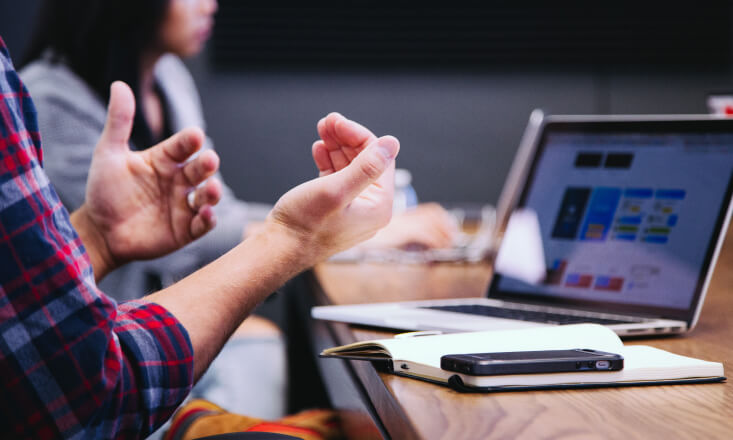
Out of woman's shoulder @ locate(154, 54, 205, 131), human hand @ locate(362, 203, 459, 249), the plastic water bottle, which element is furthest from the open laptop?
woman's shoulder @ locate(154, 54, 205, 131)

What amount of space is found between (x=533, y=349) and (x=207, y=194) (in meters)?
0.60

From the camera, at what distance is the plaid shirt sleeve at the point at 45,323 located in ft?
2.02

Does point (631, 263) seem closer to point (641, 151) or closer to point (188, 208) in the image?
point (641, 151)

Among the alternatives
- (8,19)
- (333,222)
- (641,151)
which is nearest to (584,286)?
(641,151)

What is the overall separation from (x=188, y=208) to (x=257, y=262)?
0.37 metres

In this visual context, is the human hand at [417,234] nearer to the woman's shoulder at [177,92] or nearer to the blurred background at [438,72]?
the woman's shoulder at [177,92]

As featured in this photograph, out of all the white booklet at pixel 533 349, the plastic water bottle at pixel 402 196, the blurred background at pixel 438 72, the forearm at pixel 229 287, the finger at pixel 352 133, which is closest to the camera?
the white booklet at pixel 533 349

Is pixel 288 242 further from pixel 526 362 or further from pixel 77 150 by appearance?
pixel 77 150

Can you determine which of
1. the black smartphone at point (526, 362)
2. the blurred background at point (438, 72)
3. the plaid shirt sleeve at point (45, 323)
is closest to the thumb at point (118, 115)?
the plaid shirt sleeve at point (45, 323)

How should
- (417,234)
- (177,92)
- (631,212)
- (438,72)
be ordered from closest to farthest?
1. (631,212)
2. (417,234)
3. (177,92)
4. (438,72)

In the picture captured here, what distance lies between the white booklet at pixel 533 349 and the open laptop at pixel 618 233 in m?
0.15

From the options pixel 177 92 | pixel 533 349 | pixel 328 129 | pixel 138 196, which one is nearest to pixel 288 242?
pixel 328 129

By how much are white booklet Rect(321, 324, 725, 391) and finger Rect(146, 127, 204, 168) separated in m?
0.51

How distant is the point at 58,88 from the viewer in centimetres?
183
